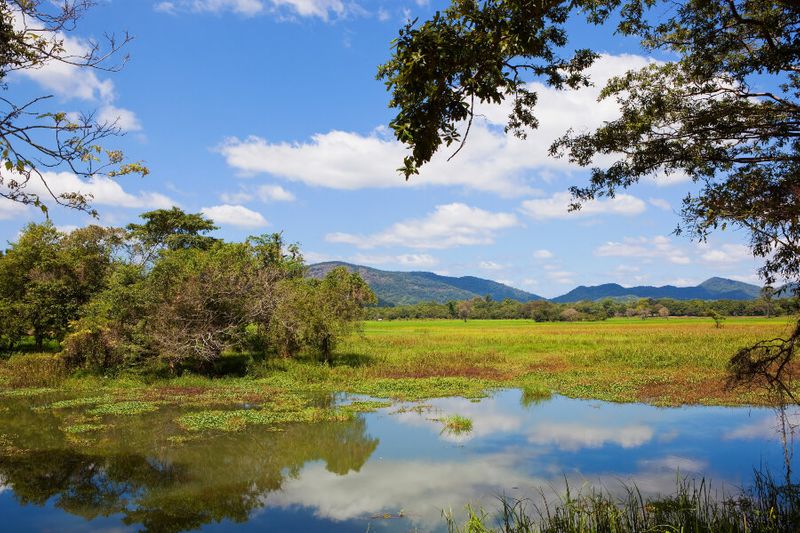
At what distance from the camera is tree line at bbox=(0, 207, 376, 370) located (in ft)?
80.9

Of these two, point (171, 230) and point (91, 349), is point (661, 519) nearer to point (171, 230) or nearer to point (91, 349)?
point (91, 349)

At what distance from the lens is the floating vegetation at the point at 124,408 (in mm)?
18328

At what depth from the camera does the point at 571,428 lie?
648 inches

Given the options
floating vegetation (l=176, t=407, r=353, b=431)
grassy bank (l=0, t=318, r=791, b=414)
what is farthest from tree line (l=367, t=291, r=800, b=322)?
floating vegetation (l=176, t=407, r=353, b=431)

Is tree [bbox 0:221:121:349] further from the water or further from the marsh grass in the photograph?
the marsh grass

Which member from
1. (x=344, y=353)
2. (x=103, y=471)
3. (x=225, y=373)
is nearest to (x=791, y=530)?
(x=103, y=471)

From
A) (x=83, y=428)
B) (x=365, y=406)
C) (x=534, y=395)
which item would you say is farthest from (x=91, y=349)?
(x=534, y=395)

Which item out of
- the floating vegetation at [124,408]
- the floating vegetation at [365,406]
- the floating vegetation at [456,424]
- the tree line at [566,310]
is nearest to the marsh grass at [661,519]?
the floating vegetation at [456,424]

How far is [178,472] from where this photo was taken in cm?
1216

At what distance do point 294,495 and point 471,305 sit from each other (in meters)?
130

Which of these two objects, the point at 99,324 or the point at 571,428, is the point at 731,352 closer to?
the point at 571,428

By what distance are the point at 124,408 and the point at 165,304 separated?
685cm

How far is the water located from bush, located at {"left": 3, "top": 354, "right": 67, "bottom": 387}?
6944 millimetres

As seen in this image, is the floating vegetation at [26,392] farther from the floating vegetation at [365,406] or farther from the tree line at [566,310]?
the tree line at [566,310]
